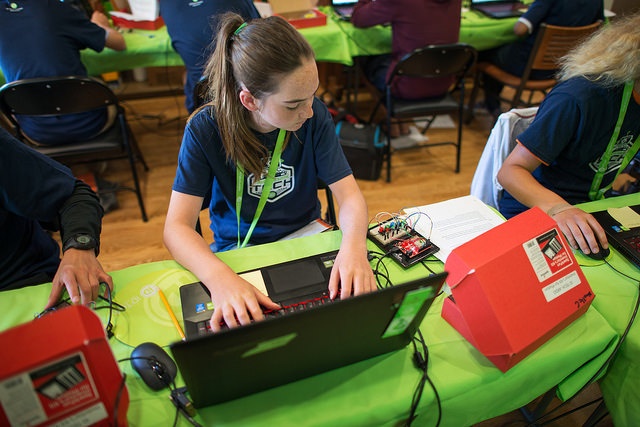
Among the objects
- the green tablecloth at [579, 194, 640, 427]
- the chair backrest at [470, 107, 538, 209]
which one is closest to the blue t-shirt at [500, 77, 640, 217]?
the chair backrest at [470, 107, 538, 209]

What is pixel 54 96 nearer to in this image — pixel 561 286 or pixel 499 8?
pixel 561 286

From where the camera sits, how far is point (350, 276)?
84 centimetres

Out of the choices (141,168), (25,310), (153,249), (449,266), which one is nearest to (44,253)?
(25,310)

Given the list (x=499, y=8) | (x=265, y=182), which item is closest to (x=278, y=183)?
(x=265, y=182)

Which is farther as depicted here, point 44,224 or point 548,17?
point 548,17

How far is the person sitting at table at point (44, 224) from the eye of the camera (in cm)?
85

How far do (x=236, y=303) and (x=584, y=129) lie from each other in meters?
1.08

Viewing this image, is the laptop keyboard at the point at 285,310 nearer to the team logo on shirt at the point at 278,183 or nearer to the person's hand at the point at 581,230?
the team logo on shirt at the point at 278,183

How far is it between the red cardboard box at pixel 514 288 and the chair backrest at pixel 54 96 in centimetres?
171

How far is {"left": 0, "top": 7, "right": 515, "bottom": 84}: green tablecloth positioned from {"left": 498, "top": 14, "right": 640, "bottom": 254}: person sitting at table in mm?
1561

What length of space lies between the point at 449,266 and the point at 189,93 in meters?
2.00

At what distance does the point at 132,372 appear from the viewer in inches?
27.7

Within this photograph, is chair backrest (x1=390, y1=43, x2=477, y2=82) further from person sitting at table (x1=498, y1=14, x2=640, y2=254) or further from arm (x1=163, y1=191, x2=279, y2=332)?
A: arm (x1=163, y1=191, x2=279, y2=332)

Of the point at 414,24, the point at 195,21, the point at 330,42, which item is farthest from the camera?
the point at 330,42
